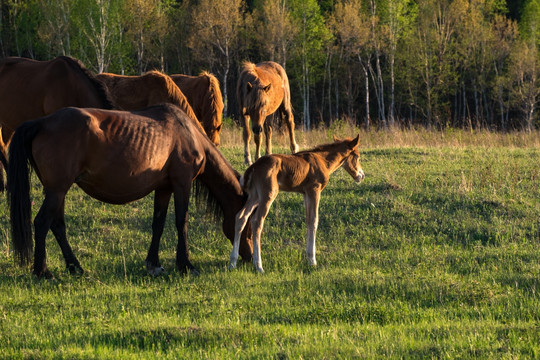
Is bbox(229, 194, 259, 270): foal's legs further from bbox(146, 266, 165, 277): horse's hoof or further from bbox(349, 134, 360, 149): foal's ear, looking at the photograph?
bbox(349, 134, 360, 149): foal's ear

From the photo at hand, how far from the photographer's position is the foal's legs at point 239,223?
8430mm

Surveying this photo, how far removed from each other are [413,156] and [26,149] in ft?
35.6

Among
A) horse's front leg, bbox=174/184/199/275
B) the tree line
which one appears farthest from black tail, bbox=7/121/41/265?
the tree line

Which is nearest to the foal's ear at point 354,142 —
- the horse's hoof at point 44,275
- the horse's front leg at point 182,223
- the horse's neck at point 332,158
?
the horse's neck at point 332,158

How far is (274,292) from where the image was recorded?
288 inches

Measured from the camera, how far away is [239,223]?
8.46 meters

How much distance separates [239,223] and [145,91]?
536 cm

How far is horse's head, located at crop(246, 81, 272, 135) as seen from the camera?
13.6 metres

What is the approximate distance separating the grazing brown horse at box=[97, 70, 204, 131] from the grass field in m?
1.91

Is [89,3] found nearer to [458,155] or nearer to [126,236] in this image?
[458,155]

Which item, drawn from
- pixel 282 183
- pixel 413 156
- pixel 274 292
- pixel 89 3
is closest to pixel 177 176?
pixel 282 183

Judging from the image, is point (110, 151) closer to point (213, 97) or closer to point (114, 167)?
point (114, 167)

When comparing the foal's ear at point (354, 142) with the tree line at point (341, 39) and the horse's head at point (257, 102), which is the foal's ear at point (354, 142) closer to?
the horse's head at point (257, 102)

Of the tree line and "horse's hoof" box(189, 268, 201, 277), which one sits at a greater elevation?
the tree line
